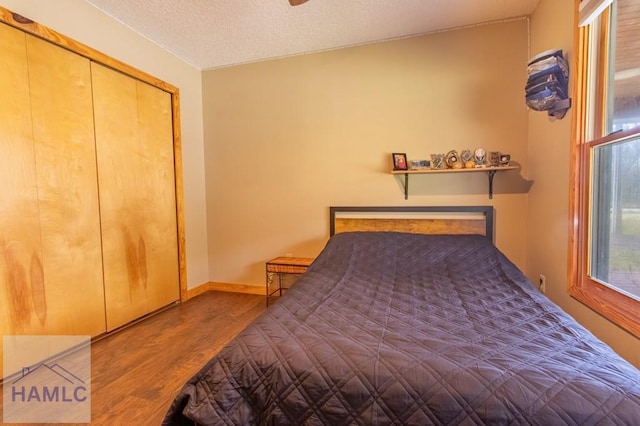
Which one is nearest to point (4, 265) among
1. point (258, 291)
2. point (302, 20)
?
point (258, 291)

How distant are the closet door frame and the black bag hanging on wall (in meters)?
3.05

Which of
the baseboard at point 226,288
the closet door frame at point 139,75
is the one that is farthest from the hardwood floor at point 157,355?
the closet door frame at point 139,75

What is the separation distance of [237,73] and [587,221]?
3.28 meters

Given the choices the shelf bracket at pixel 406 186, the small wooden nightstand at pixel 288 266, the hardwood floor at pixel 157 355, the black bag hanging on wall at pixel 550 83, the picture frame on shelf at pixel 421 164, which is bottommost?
the hardwood floor at pixel 157 355

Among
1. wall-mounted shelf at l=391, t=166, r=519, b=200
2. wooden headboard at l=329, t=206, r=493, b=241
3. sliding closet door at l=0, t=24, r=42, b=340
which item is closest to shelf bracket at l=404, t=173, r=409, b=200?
wall-mounted shelf at l=391, t=166, r=519, b=200

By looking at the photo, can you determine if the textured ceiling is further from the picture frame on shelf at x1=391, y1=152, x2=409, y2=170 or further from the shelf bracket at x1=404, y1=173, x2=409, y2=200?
the shelf bracket at x1=404, y1=173, x2=409, y2=200

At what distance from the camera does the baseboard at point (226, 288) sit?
3.16 metres

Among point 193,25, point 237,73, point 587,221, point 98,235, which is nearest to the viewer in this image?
point 587,221

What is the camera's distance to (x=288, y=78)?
117 inches

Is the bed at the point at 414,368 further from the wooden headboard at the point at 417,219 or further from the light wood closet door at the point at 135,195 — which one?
the light wood closet door at the point at 135,195

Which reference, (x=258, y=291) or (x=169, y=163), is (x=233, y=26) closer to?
(x=169, y=163)

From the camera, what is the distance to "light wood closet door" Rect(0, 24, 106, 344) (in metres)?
1.72

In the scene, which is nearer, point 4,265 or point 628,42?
point 628,42

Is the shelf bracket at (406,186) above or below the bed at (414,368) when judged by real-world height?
above
